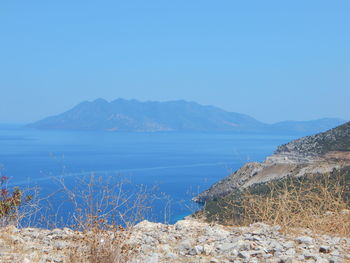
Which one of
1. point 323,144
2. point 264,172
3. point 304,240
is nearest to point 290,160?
point 264,172

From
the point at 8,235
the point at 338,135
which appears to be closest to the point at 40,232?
the point at 8,235

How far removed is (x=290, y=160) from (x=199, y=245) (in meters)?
47.8

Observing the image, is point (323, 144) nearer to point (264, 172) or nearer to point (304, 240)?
point (264, 172)

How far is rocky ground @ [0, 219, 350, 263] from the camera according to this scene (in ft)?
14.8

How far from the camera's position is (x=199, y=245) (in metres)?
4.97

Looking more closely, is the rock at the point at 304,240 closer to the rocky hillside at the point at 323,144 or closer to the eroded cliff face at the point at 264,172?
the eroded cliff face at the point at 264,172

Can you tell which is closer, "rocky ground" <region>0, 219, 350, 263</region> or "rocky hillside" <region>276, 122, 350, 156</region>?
"rocky ground" <region>0, 219, 350, 263</region>

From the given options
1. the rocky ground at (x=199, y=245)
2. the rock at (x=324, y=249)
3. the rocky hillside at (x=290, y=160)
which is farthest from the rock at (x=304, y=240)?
the rocky hillside at (x=290, y=160)

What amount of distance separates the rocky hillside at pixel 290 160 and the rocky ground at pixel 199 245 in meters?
38.1

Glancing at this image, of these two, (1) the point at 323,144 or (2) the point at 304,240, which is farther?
(1) the point at 323,144

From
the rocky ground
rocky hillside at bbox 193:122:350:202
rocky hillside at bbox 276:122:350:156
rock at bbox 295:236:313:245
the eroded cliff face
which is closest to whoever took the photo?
the rocky ground

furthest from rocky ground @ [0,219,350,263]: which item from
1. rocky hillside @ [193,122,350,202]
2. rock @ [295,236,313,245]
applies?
rocky hillside @ [193,122,350,202]

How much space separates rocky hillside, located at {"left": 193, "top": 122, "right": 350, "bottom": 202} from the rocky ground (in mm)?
38099

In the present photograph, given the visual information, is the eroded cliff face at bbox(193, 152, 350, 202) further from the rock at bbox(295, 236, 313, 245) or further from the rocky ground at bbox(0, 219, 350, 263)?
the rock at bbox(295, 236, 313, 245)
